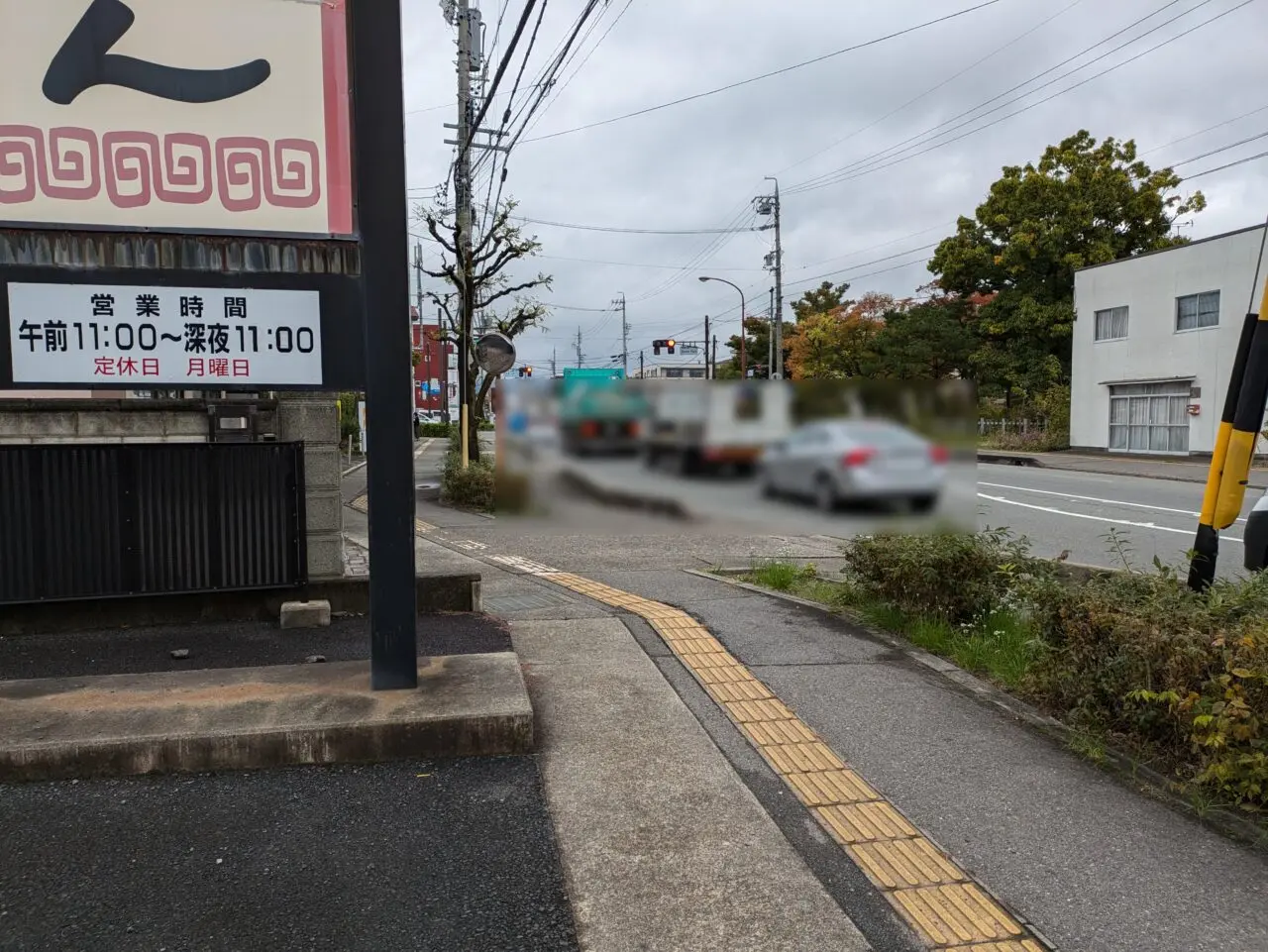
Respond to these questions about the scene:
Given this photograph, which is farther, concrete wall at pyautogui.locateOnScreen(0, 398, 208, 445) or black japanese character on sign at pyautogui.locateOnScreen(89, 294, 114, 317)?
concrete wall at pyautogui.locateOnScreen(0, 398, 208, 445)

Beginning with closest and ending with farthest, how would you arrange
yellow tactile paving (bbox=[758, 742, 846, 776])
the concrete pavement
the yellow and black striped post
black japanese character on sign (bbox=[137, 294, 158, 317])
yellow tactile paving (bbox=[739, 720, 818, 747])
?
1. the concrete pavement
2. yellow tactile paving (bbox=[758, 742, 846, 776])
3. yellow tactile paving (bbox=[739, 720, 818, 747])
4. the yellow and black striped post
5. black japanese character on sign (bbox=[137, 294, 158, 317])

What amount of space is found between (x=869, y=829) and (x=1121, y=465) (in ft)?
82.9

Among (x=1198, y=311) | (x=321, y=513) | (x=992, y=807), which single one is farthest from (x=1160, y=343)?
(x=992, y=807)

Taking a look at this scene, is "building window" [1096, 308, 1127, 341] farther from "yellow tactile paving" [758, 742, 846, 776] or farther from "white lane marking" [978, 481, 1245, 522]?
"yellow tactile paving" [758, 742, 846, 776]

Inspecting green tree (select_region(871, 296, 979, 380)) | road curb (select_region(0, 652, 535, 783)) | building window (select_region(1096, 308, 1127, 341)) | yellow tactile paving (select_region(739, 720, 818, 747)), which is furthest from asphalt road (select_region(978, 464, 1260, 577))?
green tree (select_region(871, 296, 979, 380))

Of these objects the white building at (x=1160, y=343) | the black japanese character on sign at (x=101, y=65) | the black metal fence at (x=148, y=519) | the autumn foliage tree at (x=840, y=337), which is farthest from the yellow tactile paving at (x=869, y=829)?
the autumn foliage tree at (x=840, y=337)

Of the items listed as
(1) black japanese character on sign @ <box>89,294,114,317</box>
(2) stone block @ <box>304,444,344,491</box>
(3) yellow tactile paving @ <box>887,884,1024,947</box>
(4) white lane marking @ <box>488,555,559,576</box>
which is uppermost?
(1) black japanese character on sign @ <box>89,294,114,317</box>

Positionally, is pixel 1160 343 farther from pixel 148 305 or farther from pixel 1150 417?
pixel 148 305

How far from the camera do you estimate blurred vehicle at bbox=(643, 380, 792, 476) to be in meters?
2.83

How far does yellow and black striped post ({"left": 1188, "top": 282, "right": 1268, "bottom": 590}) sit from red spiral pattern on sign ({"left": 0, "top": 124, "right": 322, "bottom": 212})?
17.8 ft

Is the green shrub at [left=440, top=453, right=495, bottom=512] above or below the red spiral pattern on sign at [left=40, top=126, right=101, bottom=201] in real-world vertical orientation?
below

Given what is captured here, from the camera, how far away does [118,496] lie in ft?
18.9

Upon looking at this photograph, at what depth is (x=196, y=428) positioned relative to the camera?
6160mm

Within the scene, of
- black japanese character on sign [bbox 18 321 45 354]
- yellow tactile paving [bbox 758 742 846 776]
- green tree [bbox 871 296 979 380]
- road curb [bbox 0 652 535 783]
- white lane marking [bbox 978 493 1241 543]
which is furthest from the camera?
green tree [bbox 871 296 979 380]
